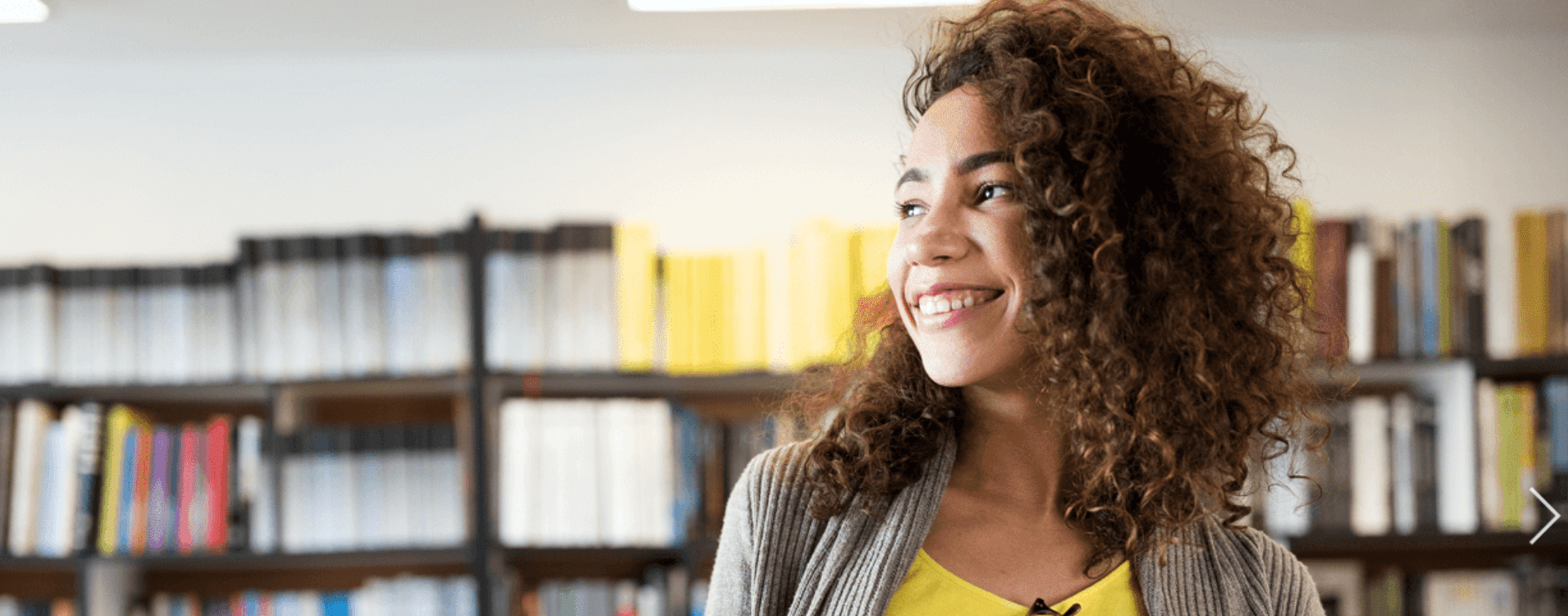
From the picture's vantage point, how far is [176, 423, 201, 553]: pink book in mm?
2152

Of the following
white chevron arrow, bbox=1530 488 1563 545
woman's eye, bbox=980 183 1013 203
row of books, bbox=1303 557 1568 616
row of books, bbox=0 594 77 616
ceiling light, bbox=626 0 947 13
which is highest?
ceiling light, bbox=626 0 947 13

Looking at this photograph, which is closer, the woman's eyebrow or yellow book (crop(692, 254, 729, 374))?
the woman's eyebrow

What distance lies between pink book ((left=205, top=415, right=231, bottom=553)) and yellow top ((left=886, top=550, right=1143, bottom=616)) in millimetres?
1828

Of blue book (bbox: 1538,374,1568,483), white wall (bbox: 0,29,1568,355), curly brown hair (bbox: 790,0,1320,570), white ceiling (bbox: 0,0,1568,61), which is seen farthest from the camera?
white wall (bbox: 0,29,1568,355)

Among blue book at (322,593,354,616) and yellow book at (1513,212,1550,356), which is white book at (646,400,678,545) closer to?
blue book at (322,593,354,616)

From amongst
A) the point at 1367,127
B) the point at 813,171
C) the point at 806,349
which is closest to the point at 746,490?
the point at 806,349

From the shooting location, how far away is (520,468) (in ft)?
7.00

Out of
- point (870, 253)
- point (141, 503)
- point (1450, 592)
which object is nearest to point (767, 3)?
point (870, 253)

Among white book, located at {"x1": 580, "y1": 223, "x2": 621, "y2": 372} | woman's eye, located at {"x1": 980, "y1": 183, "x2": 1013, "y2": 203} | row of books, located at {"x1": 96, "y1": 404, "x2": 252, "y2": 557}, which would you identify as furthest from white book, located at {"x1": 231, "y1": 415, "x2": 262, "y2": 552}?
woman's eye, located at {"x1": 980, "y1": 183, "x2": 1013, "y2": 203}

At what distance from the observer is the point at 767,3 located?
7.09 feet

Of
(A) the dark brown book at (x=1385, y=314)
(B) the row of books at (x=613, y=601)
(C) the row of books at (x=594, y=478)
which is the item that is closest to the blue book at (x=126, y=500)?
(C) the row of books at (x=594, y=478)

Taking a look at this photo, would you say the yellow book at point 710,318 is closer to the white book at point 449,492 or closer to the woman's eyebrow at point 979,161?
the white book at point 449,492

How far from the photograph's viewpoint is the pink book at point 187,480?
7.06 feet

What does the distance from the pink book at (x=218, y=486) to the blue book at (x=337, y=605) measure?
0.23m
